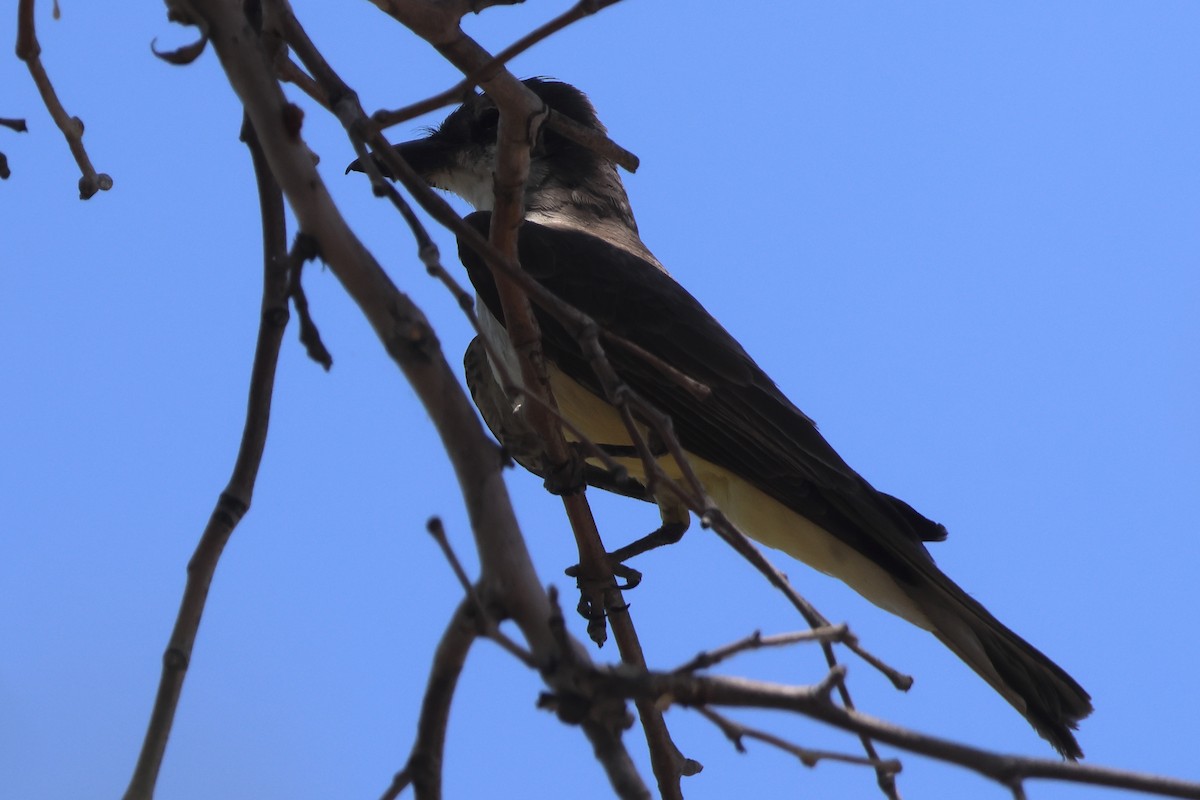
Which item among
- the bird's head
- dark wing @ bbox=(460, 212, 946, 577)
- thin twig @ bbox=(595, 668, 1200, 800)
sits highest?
the bird's head

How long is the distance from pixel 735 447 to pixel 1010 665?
1142mm

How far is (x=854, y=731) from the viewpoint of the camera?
1694 mm

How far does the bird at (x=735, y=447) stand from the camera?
445cm

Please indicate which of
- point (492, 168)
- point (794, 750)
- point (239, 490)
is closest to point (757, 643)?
point (794, 750)

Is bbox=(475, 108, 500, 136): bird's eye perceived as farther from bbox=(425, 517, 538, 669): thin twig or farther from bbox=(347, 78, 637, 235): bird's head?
bbox=(425, 517, 538, 669): thin twig

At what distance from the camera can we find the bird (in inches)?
175

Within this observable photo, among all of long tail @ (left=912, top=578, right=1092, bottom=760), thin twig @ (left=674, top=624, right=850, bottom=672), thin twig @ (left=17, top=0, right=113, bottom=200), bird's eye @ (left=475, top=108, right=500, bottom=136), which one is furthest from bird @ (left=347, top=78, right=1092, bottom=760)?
thin twig @ (left=674, top=624, right=850, bottom=672)

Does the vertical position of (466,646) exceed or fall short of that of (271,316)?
it falls short

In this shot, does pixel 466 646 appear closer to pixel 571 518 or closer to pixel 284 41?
pixel 284 41

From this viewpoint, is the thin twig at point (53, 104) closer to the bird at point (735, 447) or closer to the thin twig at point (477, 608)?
the bird at point (735, 447)

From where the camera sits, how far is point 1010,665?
441cm

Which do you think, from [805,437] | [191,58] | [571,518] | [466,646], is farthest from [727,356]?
[466,646]

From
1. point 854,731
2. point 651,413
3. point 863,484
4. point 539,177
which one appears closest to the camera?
point 854,731

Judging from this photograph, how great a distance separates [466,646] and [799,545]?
3335mm
